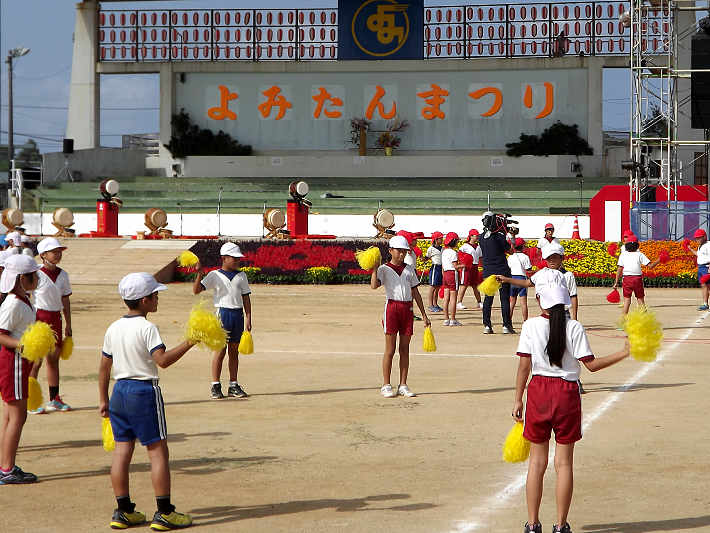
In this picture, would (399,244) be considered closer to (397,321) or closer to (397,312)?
(397,312)

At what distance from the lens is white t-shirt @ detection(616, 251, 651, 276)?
1680cm

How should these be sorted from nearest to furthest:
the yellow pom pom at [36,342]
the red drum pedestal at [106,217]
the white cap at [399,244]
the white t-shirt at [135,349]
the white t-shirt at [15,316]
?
1. the white t-shirt at [135,349]
2. the yellow pom pom at [36,342]
3. the white t-shirt at [15,316]
4. the white cap at [399,244]
5. the red drum pedestal at [106,217]

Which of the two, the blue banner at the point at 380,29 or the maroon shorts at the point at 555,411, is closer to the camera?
the maroon shorts at the point at 555,411

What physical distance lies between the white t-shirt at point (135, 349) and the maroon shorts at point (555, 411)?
241 centimetres

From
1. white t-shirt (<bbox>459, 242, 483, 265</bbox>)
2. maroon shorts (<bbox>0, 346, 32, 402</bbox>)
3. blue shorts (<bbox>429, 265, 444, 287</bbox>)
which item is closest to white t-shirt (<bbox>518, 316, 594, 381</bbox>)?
maroon shorts (<bbox>0, 346, 32, 402</bbox>)

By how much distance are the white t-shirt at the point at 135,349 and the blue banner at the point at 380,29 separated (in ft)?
131

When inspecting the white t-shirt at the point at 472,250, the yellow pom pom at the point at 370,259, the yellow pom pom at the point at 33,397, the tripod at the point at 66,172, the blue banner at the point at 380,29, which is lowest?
the yellow pom pom at the point at 33,397

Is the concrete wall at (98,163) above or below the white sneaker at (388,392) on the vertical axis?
above

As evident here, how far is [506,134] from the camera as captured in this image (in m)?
43.8

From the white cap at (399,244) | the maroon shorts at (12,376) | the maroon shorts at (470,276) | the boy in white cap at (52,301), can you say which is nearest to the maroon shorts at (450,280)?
the maroon shorts at (470,276)

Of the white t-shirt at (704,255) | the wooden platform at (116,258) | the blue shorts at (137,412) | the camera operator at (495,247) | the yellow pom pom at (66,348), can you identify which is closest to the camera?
the blue shorts at (137,412)

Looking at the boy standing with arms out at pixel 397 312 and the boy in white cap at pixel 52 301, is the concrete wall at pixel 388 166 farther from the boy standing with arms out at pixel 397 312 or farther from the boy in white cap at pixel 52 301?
the boy in white cap at pixel 52 301

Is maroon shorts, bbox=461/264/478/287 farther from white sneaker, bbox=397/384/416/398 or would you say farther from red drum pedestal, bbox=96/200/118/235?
red drum pedestal, bbox=96/200/118/235

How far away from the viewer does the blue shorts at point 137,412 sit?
5.92 m
